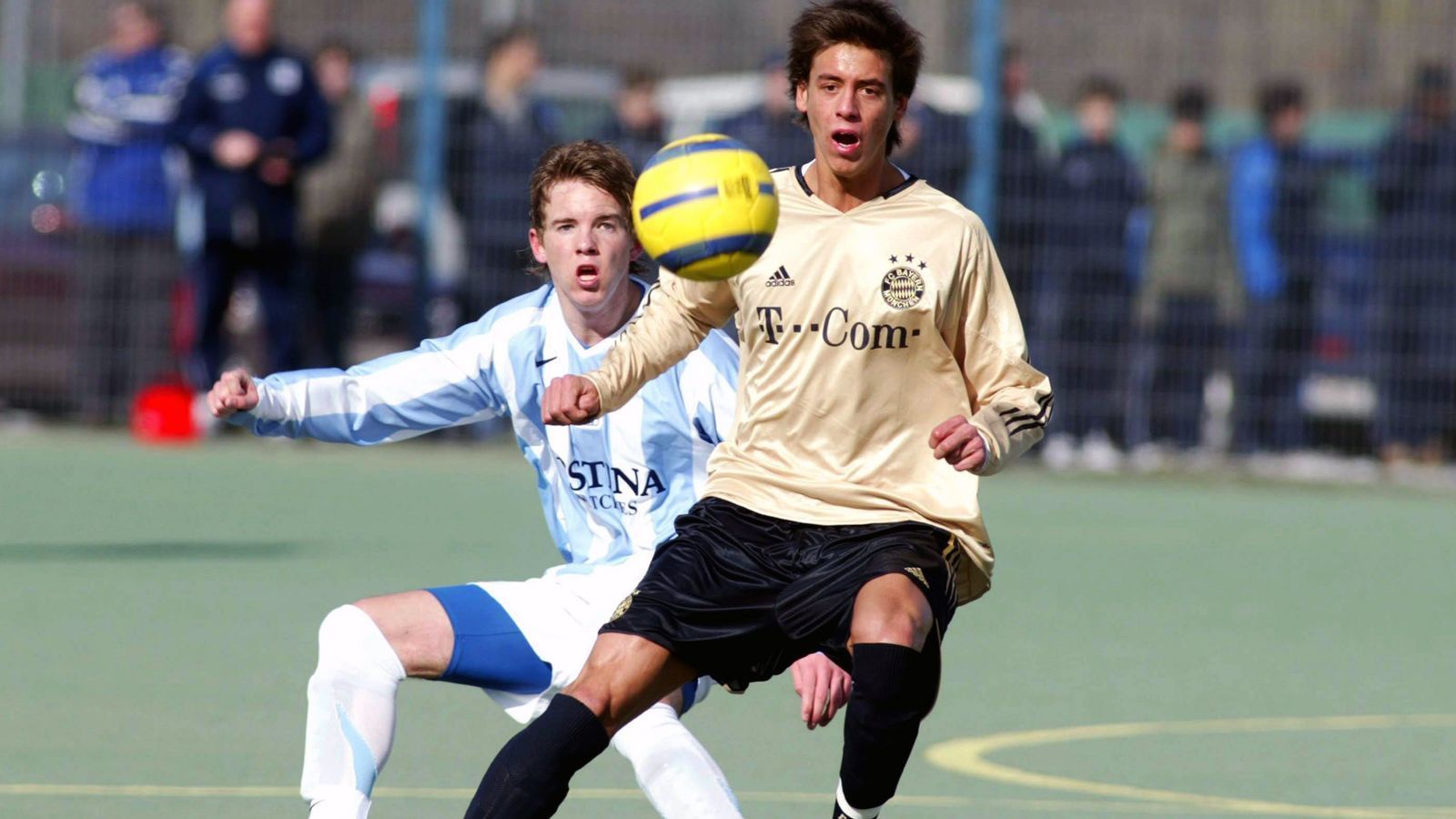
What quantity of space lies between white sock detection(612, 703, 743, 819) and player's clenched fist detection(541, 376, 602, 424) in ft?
1.98

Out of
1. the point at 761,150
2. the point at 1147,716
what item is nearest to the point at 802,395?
the point at 1147,716

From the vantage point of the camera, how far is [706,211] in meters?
4.48

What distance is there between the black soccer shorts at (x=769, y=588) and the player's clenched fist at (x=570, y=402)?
0.35 m

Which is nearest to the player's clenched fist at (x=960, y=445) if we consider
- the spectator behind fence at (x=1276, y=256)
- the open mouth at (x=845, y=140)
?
the open mouth at (x=845, y=140)

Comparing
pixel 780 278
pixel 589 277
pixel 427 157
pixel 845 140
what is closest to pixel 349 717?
pixel 589 277

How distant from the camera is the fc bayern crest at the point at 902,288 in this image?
185 inches

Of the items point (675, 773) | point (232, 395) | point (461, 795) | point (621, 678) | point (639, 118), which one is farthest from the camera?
point (639, 118)

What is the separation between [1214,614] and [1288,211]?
514 centimetres

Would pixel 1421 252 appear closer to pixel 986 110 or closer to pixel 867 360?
pixel 986 110

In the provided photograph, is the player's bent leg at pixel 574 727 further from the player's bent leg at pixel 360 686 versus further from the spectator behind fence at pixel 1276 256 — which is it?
the spectator behind fence at pixel 1276 256

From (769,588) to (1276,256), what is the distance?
9759mm

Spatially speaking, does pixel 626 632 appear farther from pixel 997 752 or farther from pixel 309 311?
pixel 309 311

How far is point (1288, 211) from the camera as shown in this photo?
13922 millimetres

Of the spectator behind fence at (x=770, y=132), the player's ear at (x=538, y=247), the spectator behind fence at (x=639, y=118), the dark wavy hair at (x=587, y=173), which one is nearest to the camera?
the dark wavy hair at (x=587, y=173)
